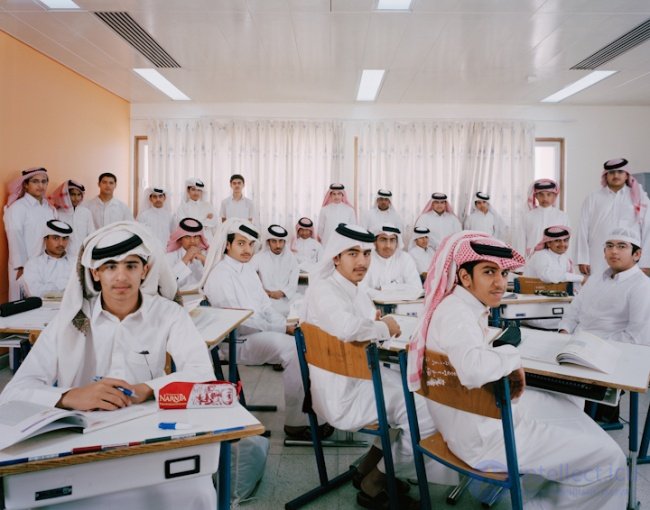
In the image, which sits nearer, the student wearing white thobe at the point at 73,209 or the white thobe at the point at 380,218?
the student wearing white thobe at the point at 73,209

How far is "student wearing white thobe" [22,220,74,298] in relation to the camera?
15.0 ft

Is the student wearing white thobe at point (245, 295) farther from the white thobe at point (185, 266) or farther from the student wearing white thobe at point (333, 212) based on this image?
the student wearing white thobe at point (333, 212)

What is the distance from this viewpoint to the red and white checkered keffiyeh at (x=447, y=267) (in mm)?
1949

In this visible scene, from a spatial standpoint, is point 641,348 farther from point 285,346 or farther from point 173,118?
point 173,118

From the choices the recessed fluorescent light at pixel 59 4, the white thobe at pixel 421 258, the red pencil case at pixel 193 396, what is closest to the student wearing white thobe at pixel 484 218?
the white thobe at pixel 421 258

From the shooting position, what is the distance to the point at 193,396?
4.90 ft

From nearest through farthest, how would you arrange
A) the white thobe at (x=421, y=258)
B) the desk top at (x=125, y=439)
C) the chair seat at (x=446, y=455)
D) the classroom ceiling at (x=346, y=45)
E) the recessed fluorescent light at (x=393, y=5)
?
the desk top at (x=125, y=439) → the chair seat at (x=446, y=455) → the recessed fluorescent light at (x=393, y=5) → the classroom ceiling at (x=346, y=45) → the white thobe at (x=421, y=258)

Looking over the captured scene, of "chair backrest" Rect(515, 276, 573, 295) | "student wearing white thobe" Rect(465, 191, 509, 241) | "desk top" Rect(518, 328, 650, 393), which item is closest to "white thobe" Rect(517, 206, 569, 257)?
"student wearing white thobe" Rect(465, 191, 509, 241)

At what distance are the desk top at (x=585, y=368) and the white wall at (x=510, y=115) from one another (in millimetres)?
6697

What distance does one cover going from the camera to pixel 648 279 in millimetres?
3252

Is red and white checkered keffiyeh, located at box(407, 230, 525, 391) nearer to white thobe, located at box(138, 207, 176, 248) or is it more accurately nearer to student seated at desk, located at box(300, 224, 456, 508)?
student seated at desk, located at box(300, 224, 456, 508)

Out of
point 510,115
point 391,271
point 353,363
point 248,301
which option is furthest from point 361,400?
point 510,115

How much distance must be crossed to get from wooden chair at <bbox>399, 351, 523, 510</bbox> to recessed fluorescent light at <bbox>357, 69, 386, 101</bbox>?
554 cm

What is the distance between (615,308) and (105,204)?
653 cm
